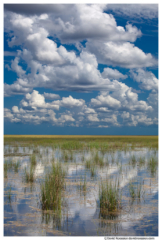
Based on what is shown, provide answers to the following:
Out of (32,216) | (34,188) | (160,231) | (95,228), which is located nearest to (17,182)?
(34,188)

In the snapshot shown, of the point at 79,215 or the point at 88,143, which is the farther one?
the point at 88,143

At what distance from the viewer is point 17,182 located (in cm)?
1012

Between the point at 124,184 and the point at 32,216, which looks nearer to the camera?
the point at 32,216

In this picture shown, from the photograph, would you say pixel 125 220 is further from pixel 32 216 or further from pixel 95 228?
pixel 32 216

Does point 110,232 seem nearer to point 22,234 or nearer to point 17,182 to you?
point 22,234

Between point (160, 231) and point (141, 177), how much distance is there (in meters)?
5.64

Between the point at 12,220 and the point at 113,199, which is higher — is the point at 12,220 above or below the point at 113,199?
below

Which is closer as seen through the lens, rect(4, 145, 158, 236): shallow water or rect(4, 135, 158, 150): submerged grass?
rect(4, 145, 158, 236): shallow water

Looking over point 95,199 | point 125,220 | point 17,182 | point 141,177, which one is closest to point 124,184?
point 141,177

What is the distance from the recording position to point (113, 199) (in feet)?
22.0

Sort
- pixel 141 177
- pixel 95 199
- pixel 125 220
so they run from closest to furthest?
1. pixel 125 220
2. pixel 95 199
3. pixel 141 177

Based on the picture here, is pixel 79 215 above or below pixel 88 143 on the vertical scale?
below

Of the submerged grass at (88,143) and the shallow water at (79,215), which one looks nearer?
the shallow water at (79,215)

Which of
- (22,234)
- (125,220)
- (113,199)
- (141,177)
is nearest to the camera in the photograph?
(22,234)
